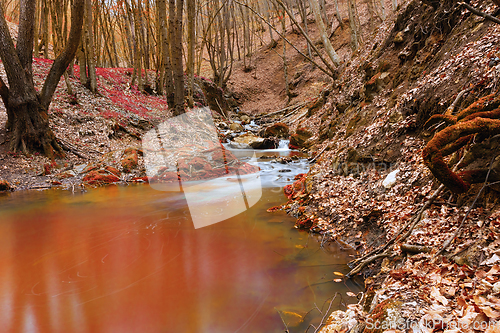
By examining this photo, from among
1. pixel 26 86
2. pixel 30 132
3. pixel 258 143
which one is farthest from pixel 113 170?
pixel 258 143

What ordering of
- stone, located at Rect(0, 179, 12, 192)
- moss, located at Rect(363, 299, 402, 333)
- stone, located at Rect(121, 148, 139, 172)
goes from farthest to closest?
1. stone, located at Rect(121, 148, 139, 172)
2. stone, located at Rect(0, 179, 12, 192)
3. moss, located at Rect(363, 299, 402, 333)

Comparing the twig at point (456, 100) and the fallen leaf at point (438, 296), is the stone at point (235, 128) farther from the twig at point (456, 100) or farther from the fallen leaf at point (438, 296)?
the fallen leaf at point (438, 296)

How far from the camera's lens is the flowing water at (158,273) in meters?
3.16

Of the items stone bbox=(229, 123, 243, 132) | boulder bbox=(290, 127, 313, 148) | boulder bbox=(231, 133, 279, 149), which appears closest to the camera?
boulder bbox=(290, 127, 313, 148)

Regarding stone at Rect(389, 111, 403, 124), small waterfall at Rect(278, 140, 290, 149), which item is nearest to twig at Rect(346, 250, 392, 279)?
stone at Rect(389, 111, 403, 124)

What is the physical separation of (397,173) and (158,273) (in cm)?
464

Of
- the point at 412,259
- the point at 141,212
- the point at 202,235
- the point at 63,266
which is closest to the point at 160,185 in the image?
the point at 141,212

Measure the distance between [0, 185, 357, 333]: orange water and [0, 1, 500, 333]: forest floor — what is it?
0.73 m

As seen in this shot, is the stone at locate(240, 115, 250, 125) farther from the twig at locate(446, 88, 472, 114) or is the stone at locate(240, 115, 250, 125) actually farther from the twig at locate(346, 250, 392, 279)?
the twig at locate(346, 250, 392, 279)

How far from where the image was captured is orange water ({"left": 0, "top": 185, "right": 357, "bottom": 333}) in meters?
3.16

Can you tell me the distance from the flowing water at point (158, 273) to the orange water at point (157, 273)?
0.01 m

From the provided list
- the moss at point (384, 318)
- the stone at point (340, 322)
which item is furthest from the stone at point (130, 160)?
the moss at point (384, 318)

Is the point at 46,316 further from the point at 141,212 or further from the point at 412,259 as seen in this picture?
the point at 412,259

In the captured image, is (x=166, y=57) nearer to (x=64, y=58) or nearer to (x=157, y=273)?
(x=64, y=58)
